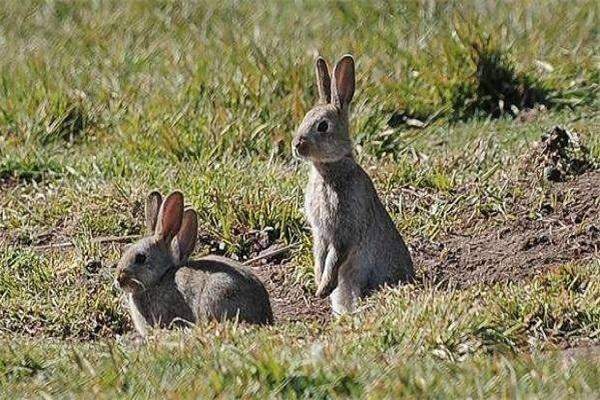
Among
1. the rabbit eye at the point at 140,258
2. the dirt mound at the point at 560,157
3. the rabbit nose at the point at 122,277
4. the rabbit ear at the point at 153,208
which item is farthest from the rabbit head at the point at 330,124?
the dirt mound at the point at 560,157

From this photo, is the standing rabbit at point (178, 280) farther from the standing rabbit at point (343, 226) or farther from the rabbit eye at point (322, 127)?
the rabbit eye at point (322, 127)

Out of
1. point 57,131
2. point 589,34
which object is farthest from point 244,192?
point 589,34

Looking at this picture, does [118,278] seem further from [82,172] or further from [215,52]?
[215,52]

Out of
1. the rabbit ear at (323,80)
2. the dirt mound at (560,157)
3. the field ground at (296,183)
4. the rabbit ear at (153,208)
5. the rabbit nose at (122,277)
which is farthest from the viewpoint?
the dirt mound at (560,157)

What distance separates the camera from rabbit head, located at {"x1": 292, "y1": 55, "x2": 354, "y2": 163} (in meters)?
7.78

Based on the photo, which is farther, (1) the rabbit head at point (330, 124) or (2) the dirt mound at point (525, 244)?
(2) the dirt mound at point (525, 244)

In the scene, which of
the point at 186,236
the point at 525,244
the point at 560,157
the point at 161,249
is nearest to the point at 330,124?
the point at 186,236

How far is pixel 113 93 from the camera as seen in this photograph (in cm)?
1072

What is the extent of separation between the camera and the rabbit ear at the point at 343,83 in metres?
7.99

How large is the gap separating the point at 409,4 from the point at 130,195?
345 centimetres

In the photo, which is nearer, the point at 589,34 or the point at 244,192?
the point at 244,192

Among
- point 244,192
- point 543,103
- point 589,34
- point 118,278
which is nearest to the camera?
point 118,278

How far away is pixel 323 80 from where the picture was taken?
8.14 m

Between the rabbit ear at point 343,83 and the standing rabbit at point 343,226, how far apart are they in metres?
0.17
